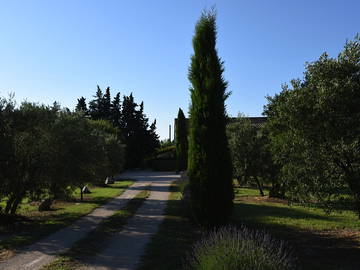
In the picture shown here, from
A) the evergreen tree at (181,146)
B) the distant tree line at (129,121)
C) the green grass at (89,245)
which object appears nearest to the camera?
the green grass at (89,245)

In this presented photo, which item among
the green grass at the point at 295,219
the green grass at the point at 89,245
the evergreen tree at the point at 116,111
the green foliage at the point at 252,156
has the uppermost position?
the evergreen tree at the point at 116,111

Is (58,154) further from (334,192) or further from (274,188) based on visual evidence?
(274,188)

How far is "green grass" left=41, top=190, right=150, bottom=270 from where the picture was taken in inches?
304

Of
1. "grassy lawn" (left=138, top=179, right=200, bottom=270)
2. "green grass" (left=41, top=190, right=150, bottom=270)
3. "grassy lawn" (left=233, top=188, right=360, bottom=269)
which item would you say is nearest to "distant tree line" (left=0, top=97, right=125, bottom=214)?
"green grass" (left=41, top=190, right=150, bottom=270)

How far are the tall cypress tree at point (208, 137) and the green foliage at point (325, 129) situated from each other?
8.02 ft

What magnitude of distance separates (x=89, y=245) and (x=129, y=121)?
2300 inches

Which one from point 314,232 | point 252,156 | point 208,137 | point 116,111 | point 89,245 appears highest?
point 116,111

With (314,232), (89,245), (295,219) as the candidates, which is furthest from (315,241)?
(89,245)

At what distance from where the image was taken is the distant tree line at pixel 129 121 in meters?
65.4

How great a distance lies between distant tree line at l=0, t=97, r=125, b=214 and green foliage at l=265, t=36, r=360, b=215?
9034 mm

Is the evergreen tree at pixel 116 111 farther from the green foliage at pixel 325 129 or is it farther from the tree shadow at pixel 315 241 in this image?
the green foliage at pixel 325 129

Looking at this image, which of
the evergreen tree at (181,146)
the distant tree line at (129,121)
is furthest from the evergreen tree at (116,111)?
the evergreen tree at (181,146)

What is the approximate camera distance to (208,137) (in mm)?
11680

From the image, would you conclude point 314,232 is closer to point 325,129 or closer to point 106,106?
point 325,129
